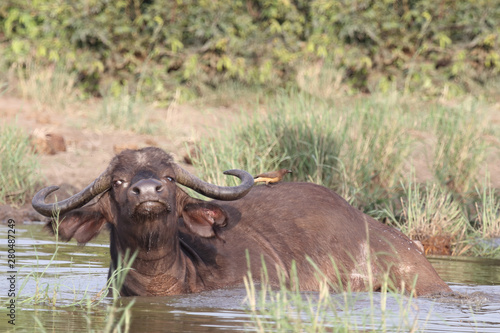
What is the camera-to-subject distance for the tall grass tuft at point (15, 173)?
986 centimetres

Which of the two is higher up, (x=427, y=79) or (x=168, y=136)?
(x=427, y=79)

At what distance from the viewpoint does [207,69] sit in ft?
52.4

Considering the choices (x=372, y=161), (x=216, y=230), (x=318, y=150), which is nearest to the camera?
(x=216, y=230)

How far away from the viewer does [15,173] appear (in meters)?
9.86

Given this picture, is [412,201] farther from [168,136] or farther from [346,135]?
[168,136]

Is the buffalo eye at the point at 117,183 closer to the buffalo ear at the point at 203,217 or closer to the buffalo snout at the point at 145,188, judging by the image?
the buffalo snout at the point at 145,188

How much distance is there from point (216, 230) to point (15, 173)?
454 cm

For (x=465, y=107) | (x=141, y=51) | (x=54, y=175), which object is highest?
(x=141, y=51)

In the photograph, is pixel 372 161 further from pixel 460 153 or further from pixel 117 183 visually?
pixel 117 183

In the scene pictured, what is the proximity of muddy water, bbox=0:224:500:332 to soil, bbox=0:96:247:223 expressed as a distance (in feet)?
10.4

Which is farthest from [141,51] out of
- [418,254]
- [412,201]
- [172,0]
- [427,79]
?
[418,254]

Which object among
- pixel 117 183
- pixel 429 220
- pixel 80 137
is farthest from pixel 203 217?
pixel 80 137

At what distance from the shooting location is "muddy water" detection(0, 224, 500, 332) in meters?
4.66

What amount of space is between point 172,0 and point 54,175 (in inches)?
227
